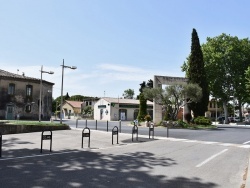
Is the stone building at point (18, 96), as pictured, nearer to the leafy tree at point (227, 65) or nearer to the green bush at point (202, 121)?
the green bush at point (202, 121)

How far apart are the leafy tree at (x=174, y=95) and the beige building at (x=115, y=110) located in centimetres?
2425

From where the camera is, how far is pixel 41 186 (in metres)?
6.27

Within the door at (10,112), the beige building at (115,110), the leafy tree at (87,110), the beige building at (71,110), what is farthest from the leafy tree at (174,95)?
the beige building at (71,110)

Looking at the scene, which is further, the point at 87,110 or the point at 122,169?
the point at 87,110

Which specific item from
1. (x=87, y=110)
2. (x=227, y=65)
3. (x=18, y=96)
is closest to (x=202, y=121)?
(x=227, y=65)

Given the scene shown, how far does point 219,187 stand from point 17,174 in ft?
17.8

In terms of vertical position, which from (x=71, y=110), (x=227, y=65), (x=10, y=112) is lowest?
(x=10, y=112)

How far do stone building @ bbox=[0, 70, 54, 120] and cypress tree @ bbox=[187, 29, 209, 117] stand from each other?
2360cm

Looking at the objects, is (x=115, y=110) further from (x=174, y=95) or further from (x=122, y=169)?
(x=122, y=169)

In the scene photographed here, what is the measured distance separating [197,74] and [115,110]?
25.0 metres

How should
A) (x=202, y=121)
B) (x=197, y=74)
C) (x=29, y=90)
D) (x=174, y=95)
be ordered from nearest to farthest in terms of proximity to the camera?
(x=174, y=95) → (x=202, y=121) → (x=197, y=74) → (x=29, y=90)

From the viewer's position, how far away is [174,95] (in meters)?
33.8

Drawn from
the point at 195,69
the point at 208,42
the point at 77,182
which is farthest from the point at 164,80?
the point at 77,182

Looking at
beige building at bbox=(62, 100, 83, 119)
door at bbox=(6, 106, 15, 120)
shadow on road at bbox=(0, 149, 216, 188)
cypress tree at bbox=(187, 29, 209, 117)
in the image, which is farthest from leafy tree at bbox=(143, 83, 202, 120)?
beige building at bbox=(62, 100, 83, 119)
